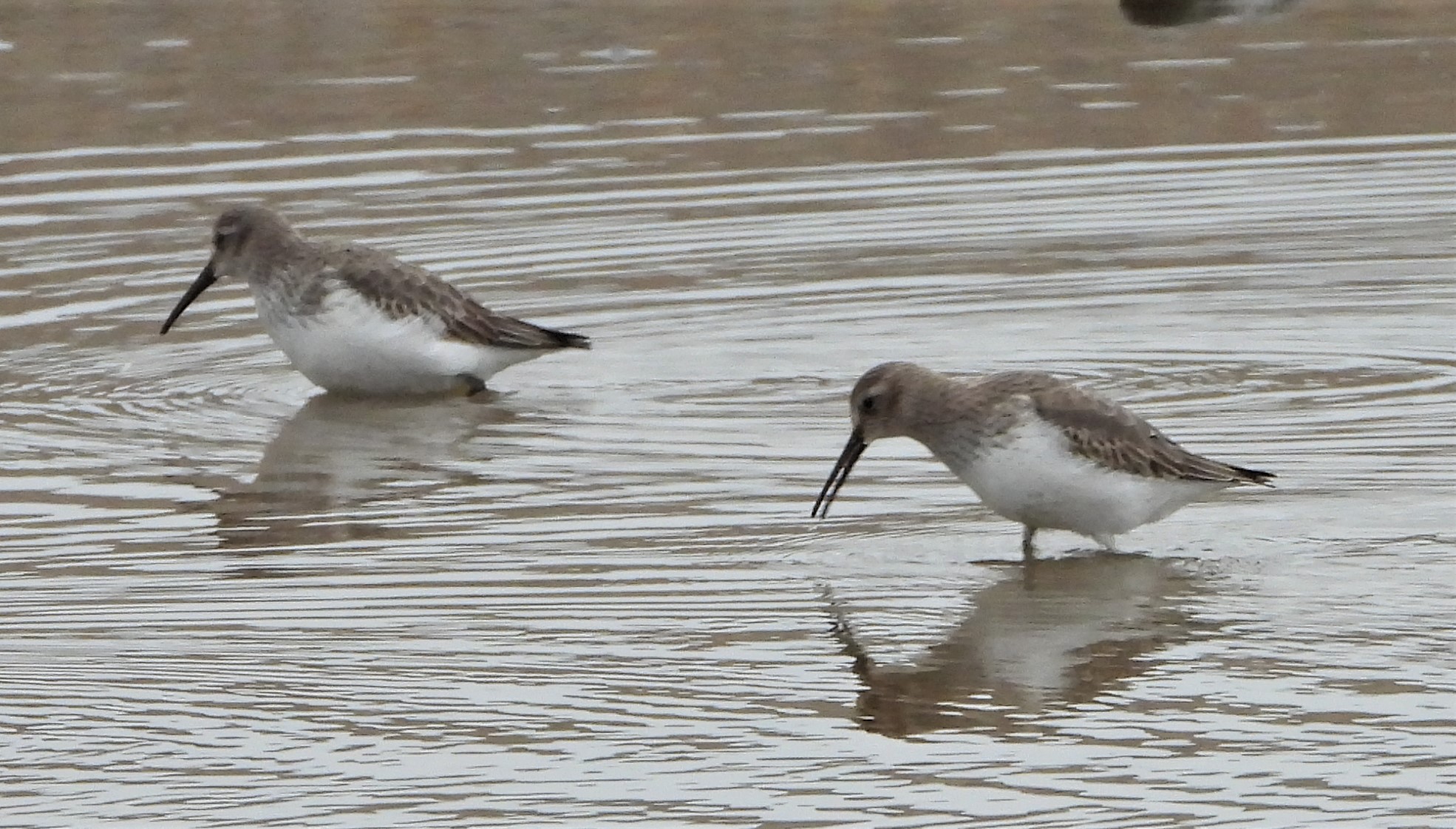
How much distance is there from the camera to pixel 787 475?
10.8 m

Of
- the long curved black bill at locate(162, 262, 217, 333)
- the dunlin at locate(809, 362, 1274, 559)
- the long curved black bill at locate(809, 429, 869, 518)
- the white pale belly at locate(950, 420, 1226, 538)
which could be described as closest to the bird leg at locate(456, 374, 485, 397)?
the long curved black bill at locate(162, 262, 217, 333)

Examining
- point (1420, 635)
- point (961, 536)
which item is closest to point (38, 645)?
point (961, 536)

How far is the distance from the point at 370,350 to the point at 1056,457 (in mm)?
4342

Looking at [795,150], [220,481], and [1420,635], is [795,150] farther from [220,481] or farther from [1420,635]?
[1420,635]

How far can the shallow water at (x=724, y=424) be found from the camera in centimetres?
766

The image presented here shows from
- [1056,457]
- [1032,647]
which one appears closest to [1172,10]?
[1056,457]

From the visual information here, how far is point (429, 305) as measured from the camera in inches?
509

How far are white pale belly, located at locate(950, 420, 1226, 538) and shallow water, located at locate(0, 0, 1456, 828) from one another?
0.63ft

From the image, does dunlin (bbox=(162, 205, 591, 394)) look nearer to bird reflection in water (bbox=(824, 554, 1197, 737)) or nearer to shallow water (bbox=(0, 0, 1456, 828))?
shallow water (bbox=(0, 0, 1456, 828))

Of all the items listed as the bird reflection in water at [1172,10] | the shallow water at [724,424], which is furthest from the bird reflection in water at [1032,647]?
the bird reflection in water at [1172,10]

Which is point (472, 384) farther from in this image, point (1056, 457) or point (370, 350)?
point (1056, 457)

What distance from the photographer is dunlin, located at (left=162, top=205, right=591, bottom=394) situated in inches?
504

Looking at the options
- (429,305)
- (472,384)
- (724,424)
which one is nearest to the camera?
(724,424)

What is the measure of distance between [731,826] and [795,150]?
11083mm
